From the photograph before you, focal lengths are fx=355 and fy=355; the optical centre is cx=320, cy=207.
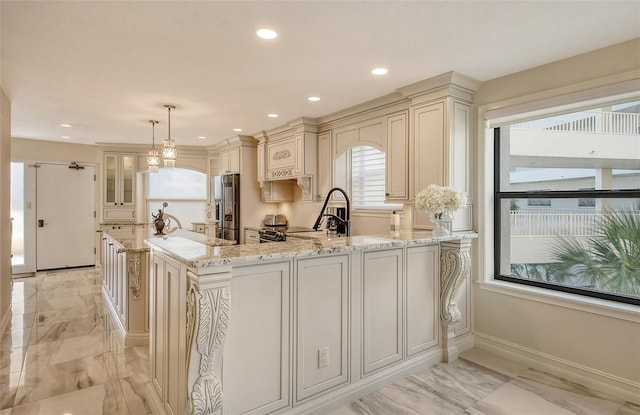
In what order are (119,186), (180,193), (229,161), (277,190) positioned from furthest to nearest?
1. (180,193)
2. (119,186)
3. (229,161)
4. (277,190)

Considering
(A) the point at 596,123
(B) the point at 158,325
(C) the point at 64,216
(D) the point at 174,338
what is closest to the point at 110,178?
(C) the point at 64,216

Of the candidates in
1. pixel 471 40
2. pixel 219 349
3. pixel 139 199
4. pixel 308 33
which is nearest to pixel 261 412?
pixel 219 349

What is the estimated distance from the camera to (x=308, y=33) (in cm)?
236

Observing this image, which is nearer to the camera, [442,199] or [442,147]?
[442,199]

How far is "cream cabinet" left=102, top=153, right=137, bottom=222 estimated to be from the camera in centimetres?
697

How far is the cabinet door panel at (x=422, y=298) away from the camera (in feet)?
9.26

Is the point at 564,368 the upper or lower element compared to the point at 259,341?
lower

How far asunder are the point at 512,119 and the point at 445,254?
4.35 ft

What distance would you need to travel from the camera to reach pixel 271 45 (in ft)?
8.33

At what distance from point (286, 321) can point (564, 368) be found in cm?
233

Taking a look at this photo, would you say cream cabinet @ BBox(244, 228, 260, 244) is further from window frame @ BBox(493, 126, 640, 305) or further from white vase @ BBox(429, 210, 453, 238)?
window frame @ BBox(493, 126, 640, 305)

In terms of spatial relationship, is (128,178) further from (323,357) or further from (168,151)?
(323,357)

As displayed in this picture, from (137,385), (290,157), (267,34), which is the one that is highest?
(267,34)

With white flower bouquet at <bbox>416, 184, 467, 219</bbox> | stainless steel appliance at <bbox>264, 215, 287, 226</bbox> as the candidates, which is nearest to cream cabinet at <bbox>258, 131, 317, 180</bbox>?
stainless steel appliance at <bbox>264, 215, 287, 226</bbox>
